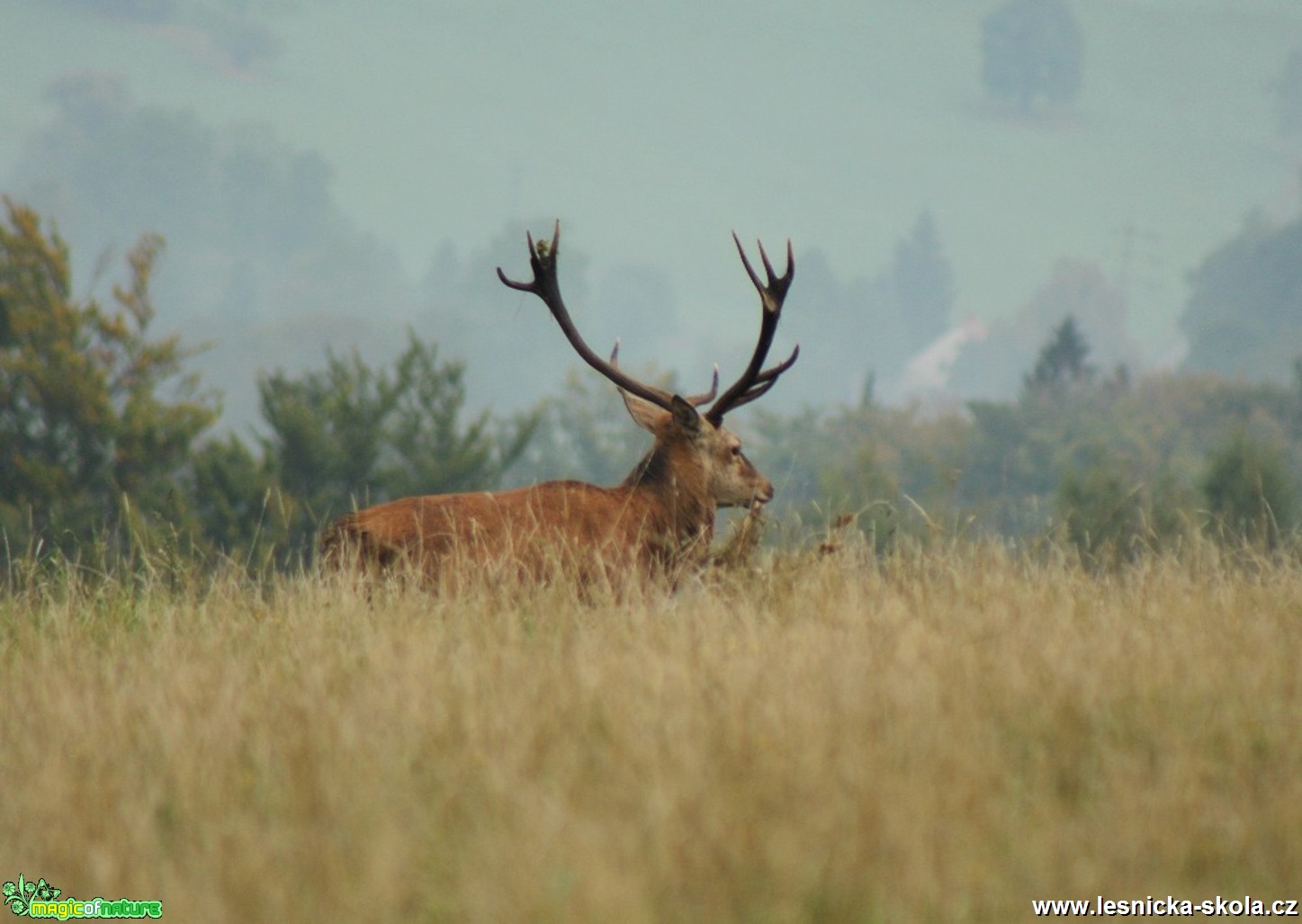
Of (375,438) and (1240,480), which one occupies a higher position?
(375,438)

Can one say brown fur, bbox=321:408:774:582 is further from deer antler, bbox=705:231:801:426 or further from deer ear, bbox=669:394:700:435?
deer antler, bbox=705:231:801:426

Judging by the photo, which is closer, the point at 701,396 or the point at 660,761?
the point at 660,761

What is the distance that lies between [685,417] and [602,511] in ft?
2.62

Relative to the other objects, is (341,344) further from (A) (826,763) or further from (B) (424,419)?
(A) (826,763)

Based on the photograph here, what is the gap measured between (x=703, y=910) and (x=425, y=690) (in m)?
1.54

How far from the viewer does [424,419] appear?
1828 inches

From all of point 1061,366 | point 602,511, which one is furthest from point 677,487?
point 1061,366

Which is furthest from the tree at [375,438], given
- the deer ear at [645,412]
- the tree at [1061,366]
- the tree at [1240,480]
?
the tree at [1061,366]

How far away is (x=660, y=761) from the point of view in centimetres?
388

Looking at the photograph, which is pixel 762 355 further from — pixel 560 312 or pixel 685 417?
pixel 560 312

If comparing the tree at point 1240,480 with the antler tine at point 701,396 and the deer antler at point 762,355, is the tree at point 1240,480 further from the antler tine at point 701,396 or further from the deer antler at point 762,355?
the deer antler at point 762,355

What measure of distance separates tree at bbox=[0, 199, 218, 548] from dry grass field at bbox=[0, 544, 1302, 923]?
30.5 meters

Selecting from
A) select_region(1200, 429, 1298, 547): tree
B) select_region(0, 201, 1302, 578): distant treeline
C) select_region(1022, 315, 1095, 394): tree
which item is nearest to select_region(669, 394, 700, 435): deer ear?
select_region(0, 201, 1302, 578): distant treeline

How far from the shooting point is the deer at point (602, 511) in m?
6.83
